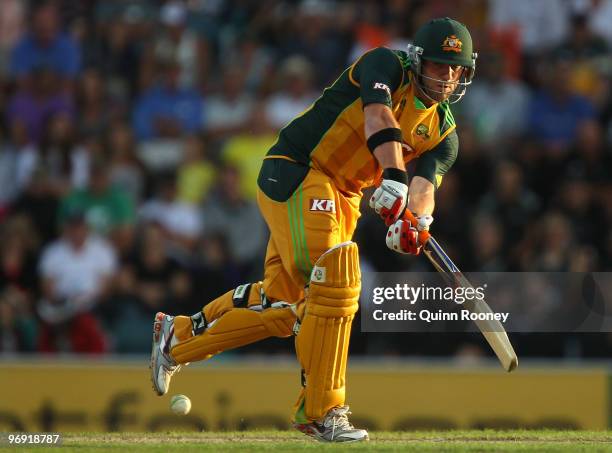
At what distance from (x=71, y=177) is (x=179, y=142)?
1.10 metres

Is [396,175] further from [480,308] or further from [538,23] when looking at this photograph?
[538,23]

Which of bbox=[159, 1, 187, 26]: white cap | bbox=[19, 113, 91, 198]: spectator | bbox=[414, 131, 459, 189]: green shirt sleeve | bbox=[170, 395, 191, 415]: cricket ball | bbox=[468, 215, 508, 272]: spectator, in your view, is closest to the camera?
bbox=[414, 131, 459, 189]: green shirt sleeve

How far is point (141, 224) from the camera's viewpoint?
1204 centimetres

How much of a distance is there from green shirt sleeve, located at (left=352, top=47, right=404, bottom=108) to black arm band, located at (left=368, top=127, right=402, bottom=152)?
0.14 metres

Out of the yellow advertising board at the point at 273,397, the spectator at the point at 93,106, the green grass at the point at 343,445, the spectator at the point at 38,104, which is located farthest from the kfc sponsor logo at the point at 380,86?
the spectator at the point at 38,104

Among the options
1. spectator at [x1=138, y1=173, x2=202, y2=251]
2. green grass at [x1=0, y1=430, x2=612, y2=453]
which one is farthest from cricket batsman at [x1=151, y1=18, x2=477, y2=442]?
spectator at [x1=138, y1=173, x2=202, y2=251]

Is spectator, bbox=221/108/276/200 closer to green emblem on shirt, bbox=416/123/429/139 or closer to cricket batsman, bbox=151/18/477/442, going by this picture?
cricket batsman, bbox=151/18/477/442

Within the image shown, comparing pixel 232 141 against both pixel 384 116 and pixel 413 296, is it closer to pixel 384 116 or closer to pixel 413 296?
pixel 413 296

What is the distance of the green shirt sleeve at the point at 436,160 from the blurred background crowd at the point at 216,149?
3.44 meters

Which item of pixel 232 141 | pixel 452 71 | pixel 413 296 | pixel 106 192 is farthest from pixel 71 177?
pixel 452 71

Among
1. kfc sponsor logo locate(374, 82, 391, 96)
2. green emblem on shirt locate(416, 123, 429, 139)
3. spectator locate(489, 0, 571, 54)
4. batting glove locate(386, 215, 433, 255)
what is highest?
spectator locate(489, 0, 571, 54)

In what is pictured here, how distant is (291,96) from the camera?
495 inches

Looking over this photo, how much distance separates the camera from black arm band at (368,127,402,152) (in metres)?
6.61

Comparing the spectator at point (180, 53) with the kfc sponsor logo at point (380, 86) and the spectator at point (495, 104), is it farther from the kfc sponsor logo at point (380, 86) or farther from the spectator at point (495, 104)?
the kfc sponsor logo at point (380, 86)
